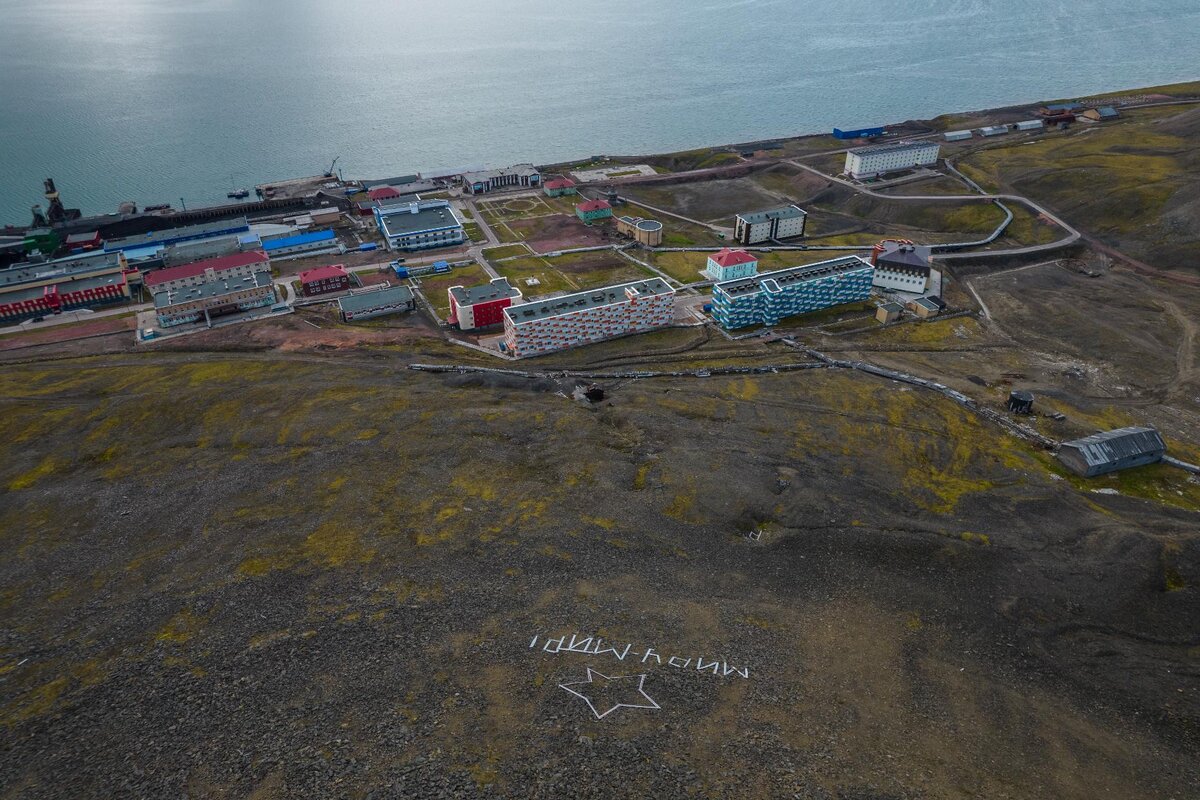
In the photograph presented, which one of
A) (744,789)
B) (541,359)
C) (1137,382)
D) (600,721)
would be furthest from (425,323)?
(1137,382)

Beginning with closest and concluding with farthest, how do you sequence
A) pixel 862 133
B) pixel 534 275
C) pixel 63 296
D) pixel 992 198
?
pixel 63 296
pixel 534 275
pixel 992 198
pixel 862 133

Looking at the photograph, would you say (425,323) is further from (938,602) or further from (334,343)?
(938,602)

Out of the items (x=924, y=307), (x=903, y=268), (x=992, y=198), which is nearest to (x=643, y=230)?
(x=903, y=268)

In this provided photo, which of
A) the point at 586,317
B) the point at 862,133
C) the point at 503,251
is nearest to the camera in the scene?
A: the point at 586,317

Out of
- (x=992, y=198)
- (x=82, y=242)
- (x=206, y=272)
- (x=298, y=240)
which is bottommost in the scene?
(x=992, y=198)

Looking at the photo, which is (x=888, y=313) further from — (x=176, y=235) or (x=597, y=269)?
(x=176, y=235)

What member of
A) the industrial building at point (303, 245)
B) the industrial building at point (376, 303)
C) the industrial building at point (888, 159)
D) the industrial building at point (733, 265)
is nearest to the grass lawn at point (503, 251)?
the industrial building at point (376, 303)
